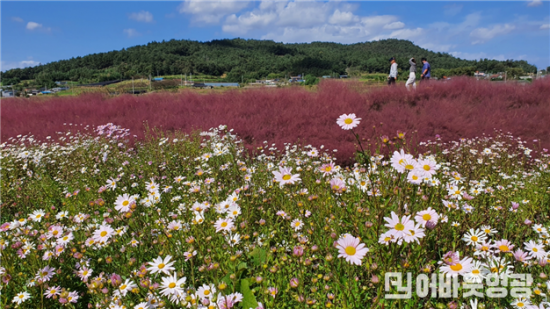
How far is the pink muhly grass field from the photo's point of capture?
5508 mm

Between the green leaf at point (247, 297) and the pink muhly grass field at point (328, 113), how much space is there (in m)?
3.58

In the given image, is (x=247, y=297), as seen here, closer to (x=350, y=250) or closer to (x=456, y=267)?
(x=350, y=250)

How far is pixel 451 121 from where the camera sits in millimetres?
5699

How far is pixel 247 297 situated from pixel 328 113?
5.08 meters

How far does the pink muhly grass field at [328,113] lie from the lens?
5508 millimetres

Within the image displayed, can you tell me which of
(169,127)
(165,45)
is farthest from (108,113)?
(165,45)

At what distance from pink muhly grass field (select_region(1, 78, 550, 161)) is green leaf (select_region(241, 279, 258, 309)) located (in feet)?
11.7

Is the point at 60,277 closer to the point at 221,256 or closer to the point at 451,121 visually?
the point at 221,256

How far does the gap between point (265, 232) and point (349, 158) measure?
10.3 ft

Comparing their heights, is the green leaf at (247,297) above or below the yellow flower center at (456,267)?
below

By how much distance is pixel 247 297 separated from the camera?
139cm

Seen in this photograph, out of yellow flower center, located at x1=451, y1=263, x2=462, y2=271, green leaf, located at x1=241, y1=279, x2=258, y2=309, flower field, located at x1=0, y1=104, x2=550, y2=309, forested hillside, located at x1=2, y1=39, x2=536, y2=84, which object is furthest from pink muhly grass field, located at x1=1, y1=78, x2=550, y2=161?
forested hillside, located at x1=2, y1=39, x2=536, y2=84

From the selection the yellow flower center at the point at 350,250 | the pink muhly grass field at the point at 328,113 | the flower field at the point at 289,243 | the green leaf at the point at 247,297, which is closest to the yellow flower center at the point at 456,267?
the flower field at the point at 289,243

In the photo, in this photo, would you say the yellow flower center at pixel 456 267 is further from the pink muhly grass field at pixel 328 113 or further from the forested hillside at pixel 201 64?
the forested hillside at pixel 201 64
